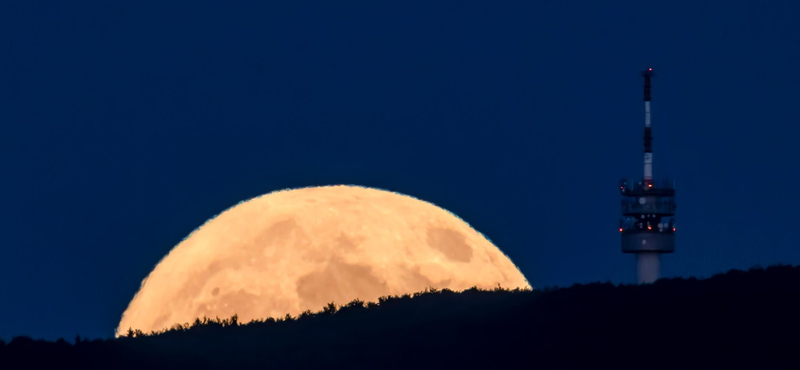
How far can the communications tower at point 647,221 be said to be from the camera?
116312 millimetres

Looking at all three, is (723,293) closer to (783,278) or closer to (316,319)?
(783,278)

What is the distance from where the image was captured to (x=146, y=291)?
4019cm

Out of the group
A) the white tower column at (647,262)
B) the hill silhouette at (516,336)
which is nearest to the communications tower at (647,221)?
the white tower column at (647,262)

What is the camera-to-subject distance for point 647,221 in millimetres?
117062

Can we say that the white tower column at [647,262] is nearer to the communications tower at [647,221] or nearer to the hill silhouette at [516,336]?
the communications tower at [647,221]

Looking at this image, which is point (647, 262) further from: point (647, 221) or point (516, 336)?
point (516, 336)

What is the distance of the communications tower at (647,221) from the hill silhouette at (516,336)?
90.9 m

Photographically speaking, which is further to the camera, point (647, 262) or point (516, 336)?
point (647, 262)

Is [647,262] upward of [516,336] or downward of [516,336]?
upward

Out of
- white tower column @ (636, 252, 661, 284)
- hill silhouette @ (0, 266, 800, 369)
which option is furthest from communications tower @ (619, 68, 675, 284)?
hill silhouette @ (0, 266, 800, 369)

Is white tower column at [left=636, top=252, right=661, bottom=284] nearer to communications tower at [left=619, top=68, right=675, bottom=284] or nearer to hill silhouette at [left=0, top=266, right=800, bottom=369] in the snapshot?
communications tower at [left=619, top=68, right=675, bottom=284]

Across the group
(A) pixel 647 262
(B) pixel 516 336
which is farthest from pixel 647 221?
(B) pixel 516 336

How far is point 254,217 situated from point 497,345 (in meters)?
20.5

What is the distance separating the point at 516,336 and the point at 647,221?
321 feet
